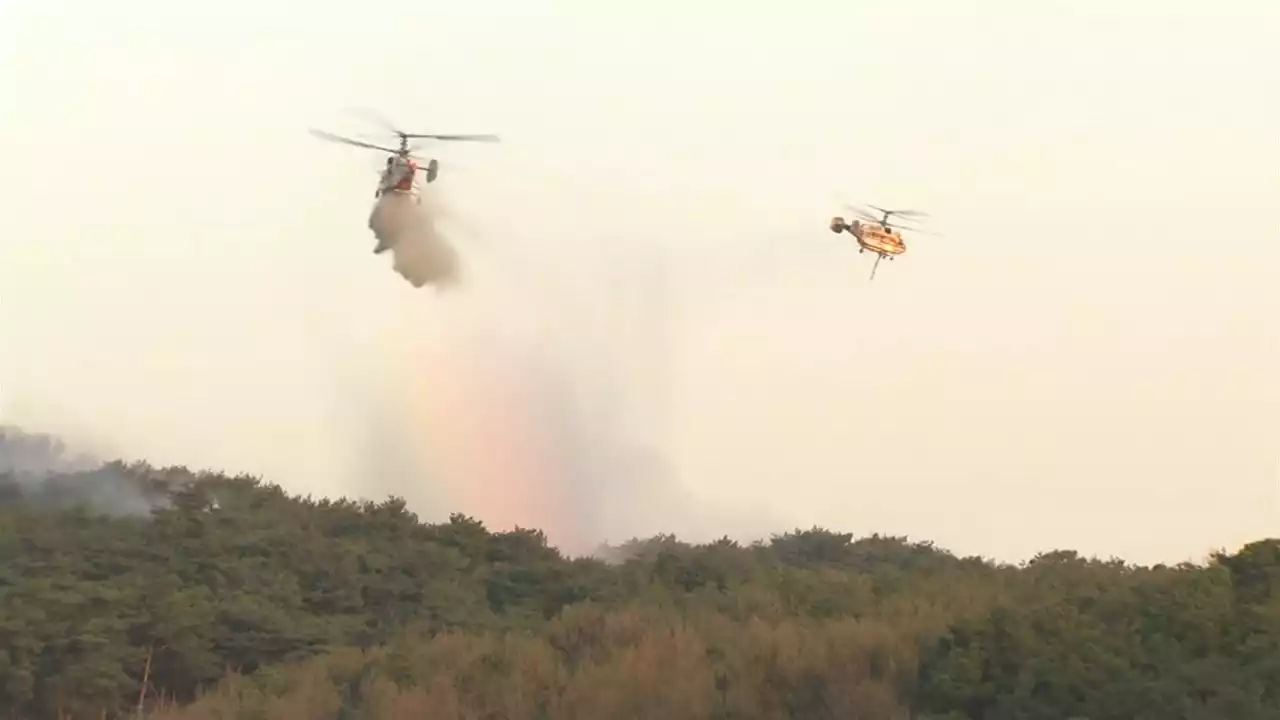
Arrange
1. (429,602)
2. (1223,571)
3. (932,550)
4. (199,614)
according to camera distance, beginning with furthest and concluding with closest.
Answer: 1. (932,550)
2. (429,602)
3. (199,614)
4. (1223,571)

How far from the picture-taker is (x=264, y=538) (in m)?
36.6

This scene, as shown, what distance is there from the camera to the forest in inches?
679

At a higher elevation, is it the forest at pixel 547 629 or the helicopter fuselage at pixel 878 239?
the helicopter fuselage at pixel 878 239

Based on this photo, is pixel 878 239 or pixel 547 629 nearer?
pixel 547 629

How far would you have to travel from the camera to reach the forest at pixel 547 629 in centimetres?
1725

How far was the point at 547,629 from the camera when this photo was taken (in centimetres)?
2611

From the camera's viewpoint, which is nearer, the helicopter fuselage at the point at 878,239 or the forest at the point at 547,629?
the forest at the point at 547,629

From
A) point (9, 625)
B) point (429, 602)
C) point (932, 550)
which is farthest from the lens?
point (932, 550)

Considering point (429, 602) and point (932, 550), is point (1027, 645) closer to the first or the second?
point (429, 602)

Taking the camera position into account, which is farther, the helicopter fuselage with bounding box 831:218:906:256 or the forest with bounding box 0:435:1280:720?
the helicopter fuselage with bounding box 831:218:906:256

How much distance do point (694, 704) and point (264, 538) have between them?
21.6 meters

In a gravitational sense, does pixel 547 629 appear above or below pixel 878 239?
below

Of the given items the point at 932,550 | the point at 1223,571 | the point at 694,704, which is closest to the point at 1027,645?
the point at 694,704

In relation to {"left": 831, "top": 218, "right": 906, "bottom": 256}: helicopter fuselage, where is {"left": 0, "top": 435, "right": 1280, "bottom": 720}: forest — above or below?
below
